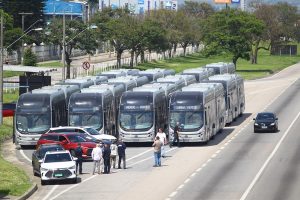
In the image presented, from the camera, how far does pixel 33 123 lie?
200ft

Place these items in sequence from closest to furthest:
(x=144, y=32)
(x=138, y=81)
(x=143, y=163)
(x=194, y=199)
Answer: (x=194, y=199) < (x=143, y=163) < (x=138, y=81) < (x=144, y=32)

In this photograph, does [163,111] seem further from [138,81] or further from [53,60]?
[53,60]

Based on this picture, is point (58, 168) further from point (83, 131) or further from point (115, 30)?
point (115, 30)

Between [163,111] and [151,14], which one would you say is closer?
[163,111]

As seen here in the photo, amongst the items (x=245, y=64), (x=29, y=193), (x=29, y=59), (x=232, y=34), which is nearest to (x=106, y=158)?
(x=29, y=193)

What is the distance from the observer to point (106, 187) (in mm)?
43750

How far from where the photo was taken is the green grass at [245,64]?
146500 millimetres

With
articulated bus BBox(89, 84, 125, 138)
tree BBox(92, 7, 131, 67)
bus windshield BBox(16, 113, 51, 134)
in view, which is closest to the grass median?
bus windshield BBox(16, 113, 51, 134)

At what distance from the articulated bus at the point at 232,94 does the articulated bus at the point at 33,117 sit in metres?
17.3

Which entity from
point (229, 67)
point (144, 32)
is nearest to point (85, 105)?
point (229, 67)

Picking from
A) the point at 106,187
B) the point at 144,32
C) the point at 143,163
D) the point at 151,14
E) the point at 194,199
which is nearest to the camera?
the point at 194,199

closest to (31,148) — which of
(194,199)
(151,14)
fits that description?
(194,199)

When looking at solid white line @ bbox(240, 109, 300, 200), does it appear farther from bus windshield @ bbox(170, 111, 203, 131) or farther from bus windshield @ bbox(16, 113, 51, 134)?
bus windshield @ bbox(16, 113, 51, 134)

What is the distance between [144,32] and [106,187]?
10483 cm
